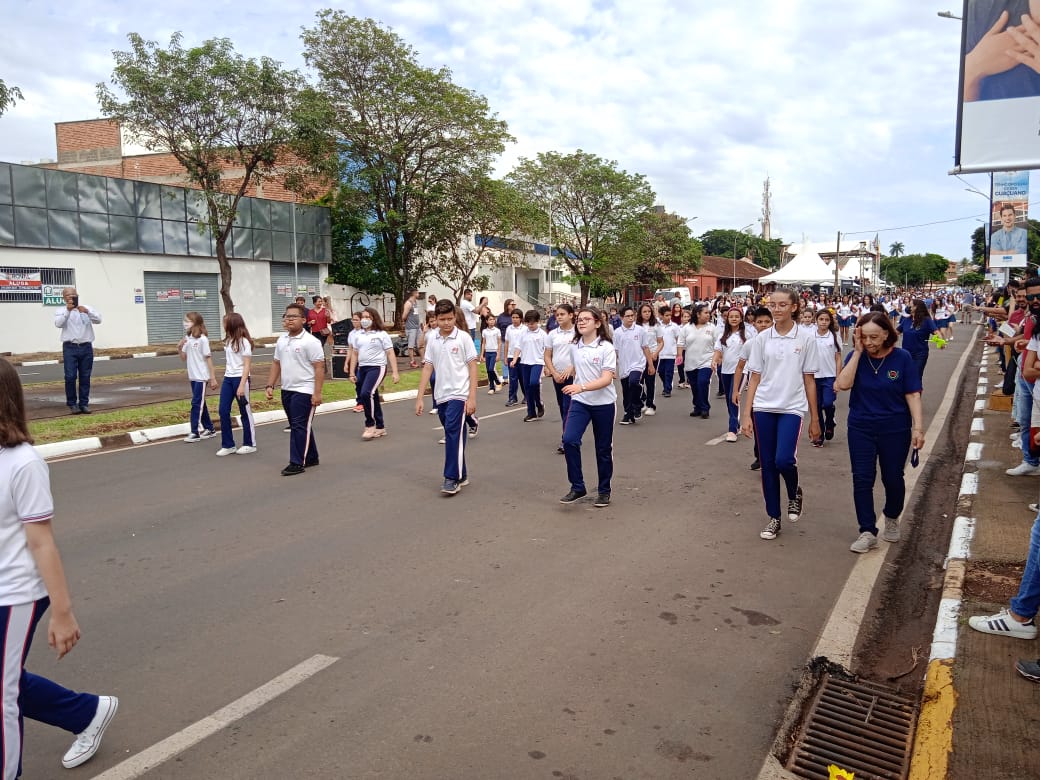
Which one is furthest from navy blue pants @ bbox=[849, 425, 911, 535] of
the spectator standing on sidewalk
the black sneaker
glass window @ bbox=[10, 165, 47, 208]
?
glass window @ bbox=[10, 165, 47, 208]

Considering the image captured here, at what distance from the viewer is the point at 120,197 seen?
27.9 meters

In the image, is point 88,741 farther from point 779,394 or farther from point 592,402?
point 779,394

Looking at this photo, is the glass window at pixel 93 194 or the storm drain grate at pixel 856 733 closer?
the storm drain grate at pixel 856 733

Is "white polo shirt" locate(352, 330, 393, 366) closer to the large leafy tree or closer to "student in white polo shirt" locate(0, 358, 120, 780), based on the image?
"student in white polo shirt" locate(0, 358, 120, 780)

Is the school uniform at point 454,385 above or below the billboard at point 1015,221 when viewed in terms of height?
below

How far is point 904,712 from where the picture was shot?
12.3 feet

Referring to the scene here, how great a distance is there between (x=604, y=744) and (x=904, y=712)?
1.45 meters

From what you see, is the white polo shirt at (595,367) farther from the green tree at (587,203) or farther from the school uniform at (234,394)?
the green tree at (587,203)

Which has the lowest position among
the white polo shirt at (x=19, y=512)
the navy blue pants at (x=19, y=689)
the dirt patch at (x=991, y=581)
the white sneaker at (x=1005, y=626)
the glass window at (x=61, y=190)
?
the dirt patch at (x=991, y=581)

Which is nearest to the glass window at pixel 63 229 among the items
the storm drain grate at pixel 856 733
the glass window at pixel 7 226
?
the glass window at pixel 7 226

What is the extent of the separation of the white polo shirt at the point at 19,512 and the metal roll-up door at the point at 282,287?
3235cm

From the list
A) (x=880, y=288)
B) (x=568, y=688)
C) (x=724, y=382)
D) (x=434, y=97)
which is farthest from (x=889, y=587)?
(x=880, y=288)

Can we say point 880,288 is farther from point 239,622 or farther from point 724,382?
point 239,622

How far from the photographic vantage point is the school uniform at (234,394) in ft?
31.9
